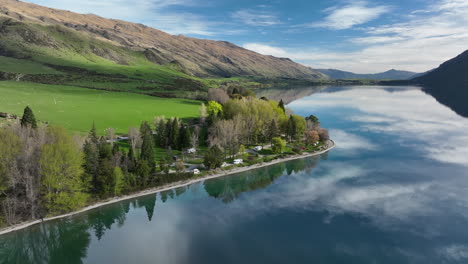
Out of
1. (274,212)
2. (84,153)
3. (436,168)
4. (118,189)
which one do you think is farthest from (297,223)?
(436,168)

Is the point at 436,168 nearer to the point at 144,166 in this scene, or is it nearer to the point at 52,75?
the point at 144,166

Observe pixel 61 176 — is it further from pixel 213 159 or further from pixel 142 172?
pixel 213 159

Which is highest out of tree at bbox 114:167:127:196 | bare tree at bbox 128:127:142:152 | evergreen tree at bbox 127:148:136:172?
bare tree at bbox 128:127:142:152

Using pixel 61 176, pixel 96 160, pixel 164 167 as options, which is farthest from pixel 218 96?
pixel 61 176

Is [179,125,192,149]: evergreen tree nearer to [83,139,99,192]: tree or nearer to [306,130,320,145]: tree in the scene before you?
[83,139,99,192]: tree

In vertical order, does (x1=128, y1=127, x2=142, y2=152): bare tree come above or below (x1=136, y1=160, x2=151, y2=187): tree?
above

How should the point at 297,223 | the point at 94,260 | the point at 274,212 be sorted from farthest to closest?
the point at 274,212
the point at 297,223
the point at 94,260

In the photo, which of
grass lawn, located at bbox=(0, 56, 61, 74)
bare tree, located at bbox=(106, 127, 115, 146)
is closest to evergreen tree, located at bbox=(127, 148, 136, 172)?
bare tree, located at bbox=(106, 127, 115, 146)
